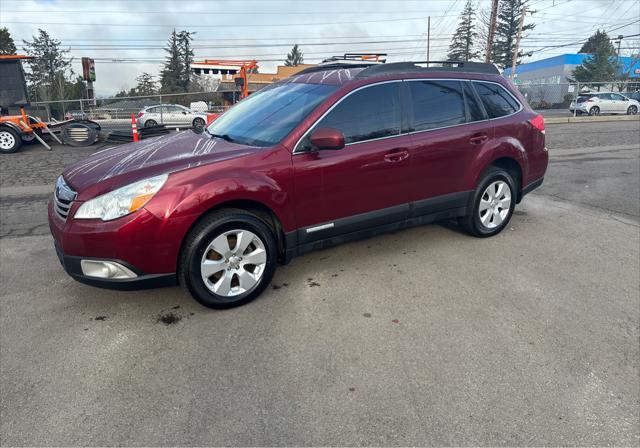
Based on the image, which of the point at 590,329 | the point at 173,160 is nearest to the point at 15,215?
the point at 173,160

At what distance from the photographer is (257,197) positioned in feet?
11.0

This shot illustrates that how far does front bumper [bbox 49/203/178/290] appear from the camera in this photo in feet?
9.80

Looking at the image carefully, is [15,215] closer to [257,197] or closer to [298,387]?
[257,197]

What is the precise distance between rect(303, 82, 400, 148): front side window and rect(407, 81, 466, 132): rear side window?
0.69 ft

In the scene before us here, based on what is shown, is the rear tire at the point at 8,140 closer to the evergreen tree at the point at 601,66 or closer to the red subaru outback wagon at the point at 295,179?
the red subaru outback wagon at the point at 295,179

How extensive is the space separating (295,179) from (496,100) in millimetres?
2679

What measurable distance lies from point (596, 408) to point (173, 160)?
3122 mm

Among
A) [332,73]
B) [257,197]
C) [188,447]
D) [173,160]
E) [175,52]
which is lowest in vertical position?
[188,447]

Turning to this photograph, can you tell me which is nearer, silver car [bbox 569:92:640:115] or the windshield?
the windshield

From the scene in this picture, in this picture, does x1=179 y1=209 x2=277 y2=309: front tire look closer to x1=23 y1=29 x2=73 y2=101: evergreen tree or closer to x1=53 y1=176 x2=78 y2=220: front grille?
x1=53 y1=176 x2=78 y2=220: front grille

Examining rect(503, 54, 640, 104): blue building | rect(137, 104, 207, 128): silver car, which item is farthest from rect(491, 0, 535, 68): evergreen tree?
rect(137, 104, 207, 128): silver car

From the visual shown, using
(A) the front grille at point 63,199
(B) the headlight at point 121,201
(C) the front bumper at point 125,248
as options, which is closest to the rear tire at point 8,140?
(A) the front grille at point 63,199

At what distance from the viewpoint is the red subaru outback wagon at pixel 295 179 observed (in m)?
3.07

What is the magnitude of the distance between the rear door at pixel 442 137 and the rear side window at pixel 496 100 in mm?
125
